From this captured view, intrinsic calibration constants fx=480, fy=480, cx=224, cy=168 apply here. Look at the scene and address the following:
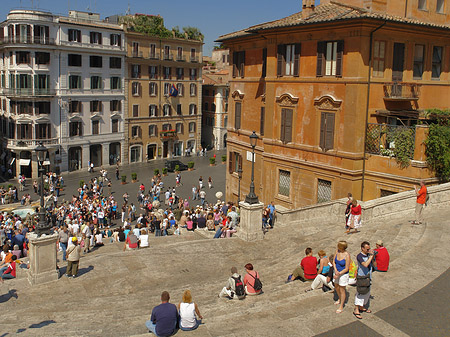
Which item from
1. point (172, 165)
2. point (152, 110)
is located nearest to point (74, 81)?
point (152, 110)

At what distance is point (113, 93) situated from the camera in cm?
5762

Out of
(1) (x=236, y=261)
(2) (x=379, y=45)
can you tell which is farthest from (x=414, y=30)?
(1) (x=236, y=261)

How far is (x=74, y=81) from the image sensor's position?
5294 cm

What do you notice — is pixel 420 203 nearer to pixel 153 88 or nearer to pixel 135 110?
pixel 135 110

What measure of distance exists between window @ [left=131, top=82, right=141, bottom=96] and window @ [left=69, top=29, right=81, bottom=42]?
9.39 meters

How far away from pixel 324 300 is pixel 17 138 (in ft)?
148

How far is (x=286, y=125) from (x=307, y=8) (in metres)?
6.40

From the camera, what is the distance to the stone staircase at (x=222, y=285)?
35.8 ft

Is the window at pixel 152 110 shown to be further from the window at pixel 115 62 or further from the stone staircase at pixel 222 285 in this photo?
the stone staircase at pixel 222 285

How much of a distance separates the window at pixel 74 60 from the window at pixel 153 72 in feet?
35.3

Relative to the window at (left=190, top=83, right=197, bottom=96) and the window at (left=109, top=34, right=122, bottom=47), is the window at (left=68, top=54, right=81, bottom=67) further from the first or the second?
the window at (left=190, top=83, right=197, bottom=96)

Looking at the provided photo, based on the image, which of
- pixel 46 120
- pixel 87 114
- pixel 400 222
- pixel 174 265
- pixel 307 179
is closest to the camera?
pixel 174 265

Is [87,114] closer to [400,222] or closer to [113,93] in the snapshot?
[113,93]

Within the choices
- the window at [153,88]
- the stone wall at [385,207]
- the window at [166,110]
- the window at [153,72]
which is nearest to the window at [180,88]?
the window at [166,110]
